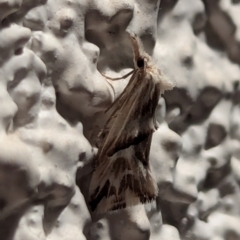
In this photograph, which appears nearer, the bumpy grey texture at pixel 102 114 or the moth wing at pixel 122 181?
the bumpy grey texture at pixel 102 114

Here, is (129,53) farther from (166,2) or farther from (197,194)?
(197,194)

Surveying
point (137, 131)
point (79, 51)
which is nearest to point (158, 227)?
point (137, 131)

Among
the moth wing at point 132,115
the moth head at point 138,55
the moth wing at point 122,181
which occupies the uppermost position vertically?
the moth head at point 138,55

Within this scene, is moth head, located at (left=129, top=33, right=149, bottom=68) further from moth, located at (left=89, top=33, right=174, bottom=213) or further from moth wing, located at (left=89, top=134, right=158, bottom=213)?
moth wing, located at (left=89, top=134, right=158, bottom=213)

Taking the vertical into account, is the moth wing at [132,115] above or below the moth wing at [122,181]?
above

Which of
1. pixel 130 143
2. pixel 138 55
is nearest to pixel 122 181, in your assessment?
pixel 130 143

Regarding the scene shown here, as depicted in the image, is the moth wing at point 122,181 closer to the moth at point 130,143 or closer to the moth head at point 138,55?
the moth at point 130,143

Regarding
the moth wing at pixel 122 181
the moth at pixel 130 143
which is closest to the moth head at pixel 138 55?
the moth at pixel 130 143

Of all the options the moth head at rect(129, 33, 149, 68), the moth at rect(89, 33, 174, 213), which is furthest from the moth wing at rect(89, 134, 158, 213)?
the moth head at rect(129, 33, 149, 68)
